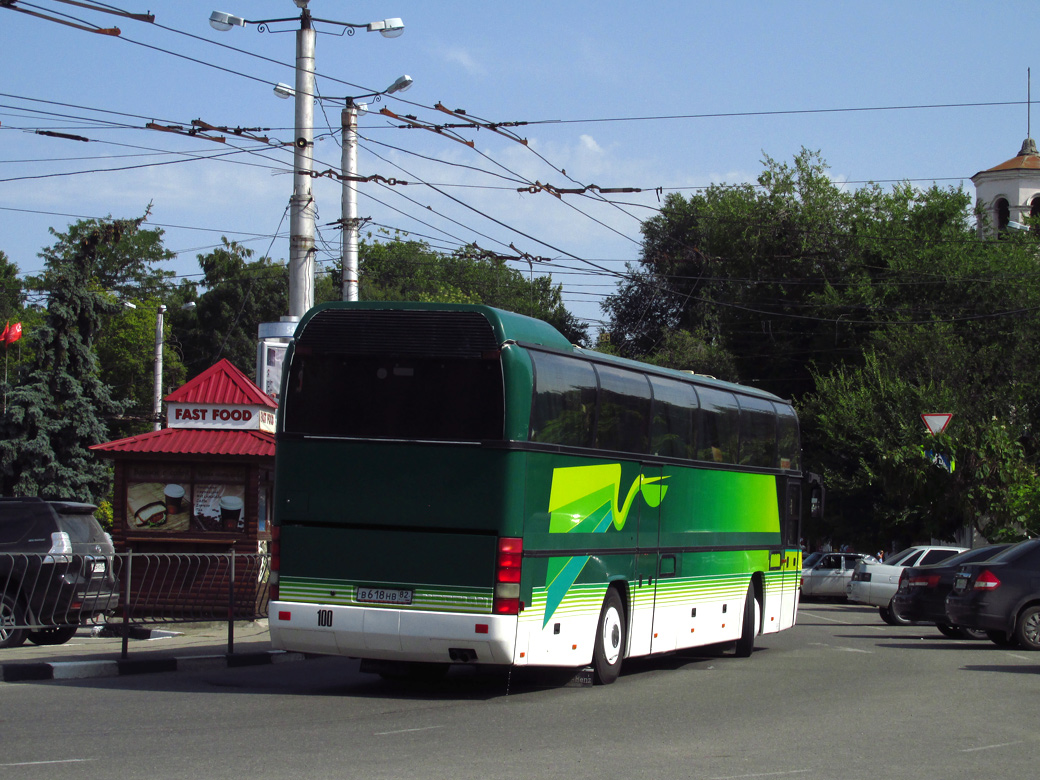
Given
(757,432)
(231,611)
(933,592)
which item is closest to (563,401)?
(231,611)

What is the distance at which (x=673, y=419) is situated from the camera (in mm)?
14242

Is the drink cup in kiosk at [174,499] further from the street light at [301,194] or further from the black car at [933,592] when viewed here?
the black car at [933,592]

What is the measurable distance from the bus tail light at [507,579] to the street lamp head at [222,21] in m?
12.9

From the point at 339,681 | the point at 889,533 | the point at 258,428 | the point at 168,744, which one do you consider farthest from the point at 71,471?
the point at 168,744

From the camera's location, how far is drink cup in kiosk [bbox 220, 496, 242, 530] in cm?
1970

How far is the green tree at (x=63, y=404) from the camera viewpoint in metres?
39.6

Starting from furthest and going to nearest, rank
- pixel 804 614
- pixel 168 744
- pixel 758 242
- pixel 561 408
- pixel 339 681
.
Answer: pixel 758 242, pixel 804 614, pixel 339 681, pixel 561 408, pixel 168 744

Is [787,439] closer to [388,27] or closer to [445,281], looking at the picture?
[388,27]

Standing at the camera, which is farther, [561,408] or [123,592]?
[123,592]

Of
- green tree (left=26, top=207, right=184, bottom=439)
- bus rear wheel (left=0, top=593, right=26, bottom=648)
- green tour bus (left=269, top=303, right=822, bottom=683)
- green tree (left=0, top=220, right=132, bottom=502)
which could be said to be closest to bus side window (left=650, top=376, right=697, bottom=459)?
green tour bus (left=269, top=303, right=822, bottom=683)

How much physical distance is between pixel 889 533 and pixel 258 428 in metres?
26.0

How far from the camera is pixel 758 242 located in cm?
4934

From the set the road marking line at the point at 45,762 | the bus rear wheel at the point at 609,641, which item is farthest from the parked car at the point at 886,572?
the road marking line at the point at 45,762

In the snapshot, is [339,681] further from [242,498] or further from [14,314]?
[14,314]
